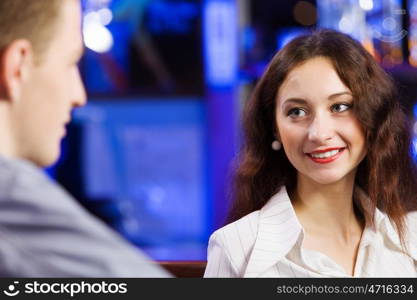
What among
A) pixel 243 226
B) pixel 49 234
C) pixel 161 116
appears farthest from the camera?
pixel 161 116

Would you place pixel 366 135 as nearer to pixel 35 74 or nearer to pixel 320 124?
pixel 320 124

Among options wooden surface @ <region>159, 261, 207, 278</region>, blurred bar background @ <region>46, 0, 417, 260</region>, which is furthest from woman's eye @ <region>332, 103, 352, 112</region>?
blurred bar background @ <region>46, 0, 417, 260</region>

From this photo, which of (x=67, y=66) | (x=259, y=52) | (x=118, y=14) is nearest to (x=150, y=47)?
(x=118, y=14)

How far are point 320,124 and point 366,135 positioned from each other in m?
0.13

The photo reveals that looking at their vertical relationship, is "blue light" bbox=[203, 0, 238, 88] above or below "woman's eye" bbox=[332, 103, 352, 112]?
above

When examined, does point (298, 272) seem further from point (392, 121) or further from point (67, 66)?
point (67, 66)

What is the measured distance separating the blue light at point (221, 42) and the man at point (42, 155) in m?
4.42

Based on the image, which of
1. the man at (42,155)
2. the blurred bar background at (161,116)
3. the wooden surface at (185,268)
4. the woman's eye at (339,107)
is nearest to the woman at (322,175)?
the woman's eye at (339,107)

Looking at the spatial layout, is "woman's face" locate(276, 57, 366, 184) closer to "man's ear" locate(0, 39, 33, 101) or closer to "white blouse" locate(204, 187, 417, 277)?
"white blouse" locate(204, 187, 417, 277)

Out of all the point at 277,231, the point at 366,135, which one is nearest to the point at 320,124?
the point at 366,135

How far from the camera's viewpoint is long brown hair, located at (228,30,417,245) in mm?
1305

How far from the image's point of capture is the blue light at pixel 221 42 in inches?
196

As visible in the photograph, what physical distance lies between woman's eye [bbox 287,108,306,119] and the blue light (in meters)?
3.68

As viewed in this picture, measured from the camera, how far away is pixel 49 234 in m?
0.52
